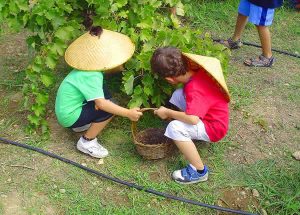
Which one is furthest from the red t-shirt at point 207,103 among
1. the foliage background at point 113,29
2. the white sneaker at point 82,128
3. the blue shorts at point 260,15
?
the blue shorts at point 260,15

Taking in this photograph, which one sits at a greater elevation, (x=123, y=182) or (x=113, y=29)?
(x=113, y=29)

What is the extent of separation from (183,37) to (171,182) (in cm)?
114

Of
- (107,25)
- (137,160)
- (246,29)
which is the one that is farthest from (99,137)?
(246,29)

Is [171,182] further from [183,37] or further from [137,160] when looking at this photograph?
[183,37]

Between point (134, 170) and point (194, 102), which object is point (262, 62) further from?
point (134, 170)

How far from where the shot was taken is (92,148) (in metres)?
3.29

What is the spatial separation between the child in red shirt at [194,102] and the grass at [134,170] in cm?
18

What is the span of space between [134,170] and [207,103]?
79 cm

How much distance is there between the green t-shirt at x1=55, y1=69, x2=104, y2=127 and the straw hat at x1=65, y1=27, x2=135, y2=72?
0.07m

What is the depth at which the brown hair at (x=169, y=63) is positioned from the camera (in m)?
2.88

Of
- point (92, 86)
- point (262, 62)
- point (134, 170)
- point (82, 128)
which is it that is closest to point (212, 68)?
point (92, 86)

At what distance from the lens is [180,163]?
3.28 meters

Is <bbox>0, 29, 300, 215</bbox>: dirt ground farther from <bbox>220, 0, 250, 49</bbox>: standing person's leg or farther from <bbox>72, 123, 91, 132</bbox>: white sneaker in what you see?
<bbox>220, 0, 250, 49</bbox>: standing person's leg

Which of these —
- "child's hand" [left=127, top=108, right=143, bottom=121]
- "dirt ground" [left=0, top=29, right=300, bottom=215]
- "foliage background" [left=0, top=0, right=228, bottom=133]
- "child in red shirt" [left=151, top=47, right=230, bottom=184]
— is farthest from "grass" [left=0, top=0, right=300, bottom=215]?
"child's hand" [left=127, top=108, right=143, bottom=121]
